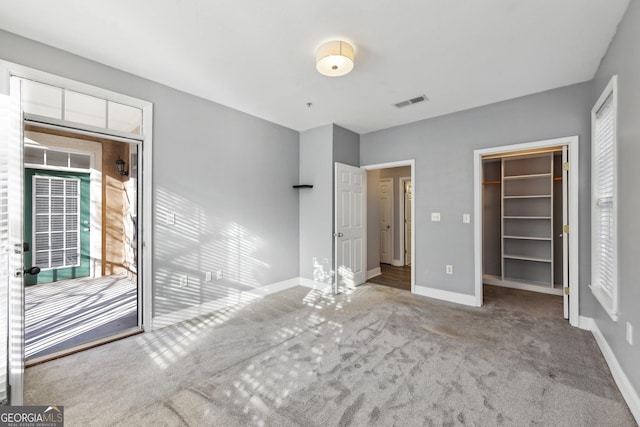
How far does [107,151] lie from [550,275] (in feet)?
25.7

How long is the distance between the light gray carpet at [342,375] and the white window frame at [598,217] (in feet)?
1.65

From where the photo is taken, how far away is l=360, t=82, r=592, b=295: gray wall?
2.93 meters

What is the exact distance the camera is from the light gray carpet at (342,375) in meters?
1.68

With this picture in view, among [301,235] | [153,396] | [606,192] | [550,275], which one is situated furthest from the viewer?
[301,235]

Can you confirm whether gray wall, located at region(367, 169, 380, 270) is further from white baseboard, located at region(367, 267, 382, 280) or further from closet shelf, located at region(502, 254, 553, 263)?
closet shelf, located at region(502, 254, 553, 263)

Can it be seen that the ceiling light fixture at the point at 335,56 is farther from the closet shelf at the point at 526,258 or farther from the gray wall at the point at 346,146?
the closet shelf at the point at 526,258

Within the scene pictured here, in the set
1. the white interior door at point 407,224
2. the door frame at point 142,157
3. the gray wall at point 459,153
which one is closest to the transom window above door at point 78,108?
the door frame at point 142,157

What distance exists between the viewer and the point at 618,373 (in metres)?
1.95

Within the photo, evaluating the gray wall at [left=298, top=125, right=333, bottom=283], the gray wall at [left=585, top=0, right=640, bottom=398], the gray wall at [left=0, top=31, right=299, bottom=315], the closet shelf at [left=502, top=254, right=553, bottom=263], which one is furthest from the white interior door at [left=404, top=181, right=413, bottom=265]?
the gray wall at [left=585, top=0, right=640, bottom=398]

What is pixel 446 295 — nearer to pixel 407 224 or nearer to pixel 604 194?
pixel 604 194

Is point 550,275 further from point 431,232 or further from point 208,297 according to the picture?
point 208,297

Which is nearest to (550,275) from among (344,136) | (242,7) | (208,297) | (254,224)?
(344,136)

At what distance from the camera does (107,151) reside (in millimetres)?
4918

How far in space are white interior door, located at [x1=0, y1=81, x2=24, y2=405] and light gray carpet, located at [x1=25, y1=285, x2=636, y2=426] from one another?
0.21 meters
